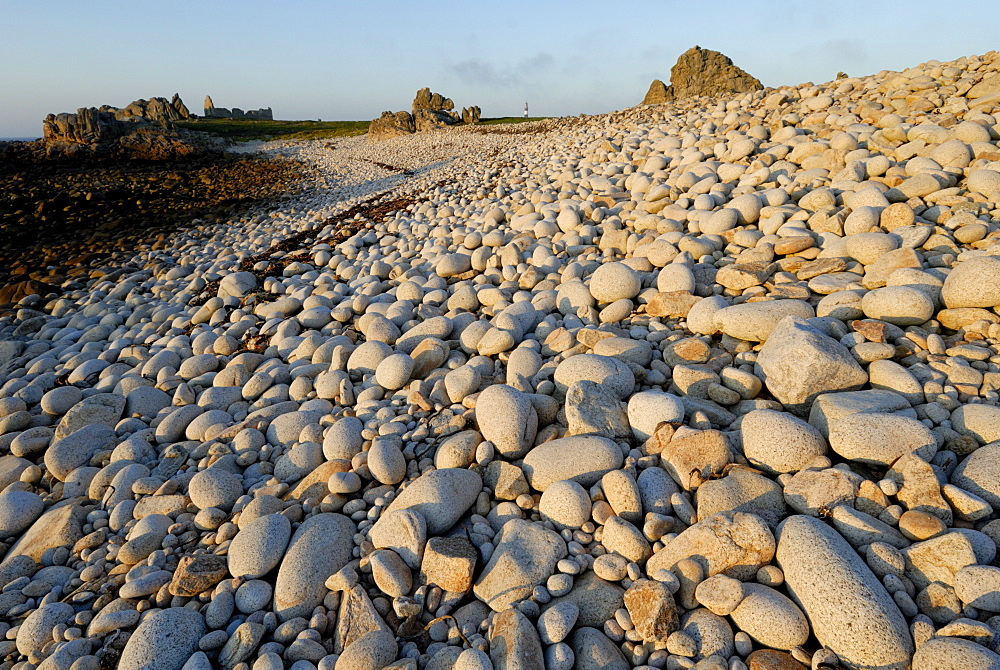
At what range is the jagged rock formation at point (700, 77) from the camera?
20531 mm

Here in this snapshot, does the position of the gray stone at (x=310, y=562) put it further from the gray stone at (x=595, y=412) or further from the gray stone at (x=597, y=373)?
the gray stone at (x=597, y=373)

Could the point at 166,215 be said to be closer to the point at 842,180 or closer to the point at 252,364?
the point at 252,364

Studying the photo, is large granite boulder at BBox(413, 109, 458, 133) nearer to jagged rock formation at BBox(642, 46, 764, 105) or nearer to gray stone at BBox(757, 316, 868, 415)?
jagged rock formation at BBox(642, 46, 764, 105)

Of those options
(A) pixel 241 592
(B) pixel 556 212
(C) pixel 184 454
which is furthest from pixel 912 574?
(B) pixel 556 212

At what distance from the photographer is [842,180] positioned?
523 cm

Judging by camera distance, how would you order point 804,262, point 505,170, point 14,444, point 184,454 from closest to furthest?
point 184,454, point 14,444, point 804,262, point 505,170

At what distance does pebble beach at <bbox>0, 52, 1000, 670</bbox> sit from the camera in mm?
1868

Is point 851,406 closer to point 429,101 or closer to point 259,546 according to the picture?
point 259,546

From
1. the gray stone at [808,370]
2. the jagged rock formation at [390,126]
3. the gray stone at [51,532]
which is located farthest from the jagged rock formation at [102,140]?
the gray stone at [808,370]

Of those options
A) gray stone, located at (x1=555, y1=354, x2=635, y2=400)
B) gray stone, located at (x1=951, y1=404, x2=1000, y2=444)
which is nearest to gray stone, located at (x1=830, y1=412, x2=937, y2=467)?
gray stone, located at (x1=951, y1=404, x2=1000, y2=444)

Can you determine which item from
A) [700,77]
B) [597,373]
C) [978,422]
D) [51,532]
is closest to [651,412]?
[597,373]

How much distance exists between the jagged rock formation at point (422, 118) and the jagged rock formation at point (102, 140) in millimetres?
13729

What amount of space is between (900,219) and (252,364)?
19.5 ft

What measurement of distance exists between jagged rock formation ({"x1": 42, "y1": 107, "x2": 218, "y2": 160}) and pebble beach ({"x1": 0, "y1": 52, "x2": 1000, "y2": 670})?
2345 cm
